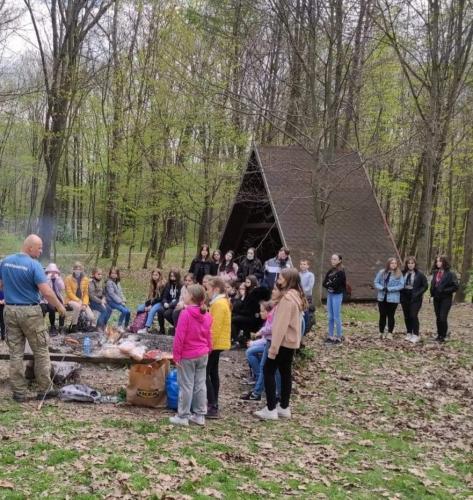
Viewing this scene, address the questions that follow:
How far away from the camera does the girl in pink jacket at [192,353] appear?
5.41m

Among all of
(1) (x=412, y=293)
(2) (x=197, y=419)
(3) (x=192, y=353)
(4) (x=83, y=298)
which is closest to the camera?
(3) (x=192, y=353)

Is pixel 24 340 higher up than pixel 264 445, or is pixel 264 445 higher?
pixel 24 340

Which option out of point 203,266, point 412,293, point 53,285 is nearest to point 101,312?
point 53,285

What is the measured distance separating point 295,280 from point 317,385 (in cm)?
230

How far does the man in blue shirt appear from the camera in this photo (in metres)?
5.74

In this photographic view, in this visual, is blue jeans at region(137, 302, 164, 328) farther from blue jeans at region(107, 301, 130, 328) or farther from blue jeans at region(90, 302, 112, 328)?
blue jeans at region(90, 302, 112, 328)

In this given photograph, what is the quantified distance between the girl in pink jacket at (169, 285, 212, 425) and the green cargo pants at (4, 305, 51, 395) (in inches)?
61.0

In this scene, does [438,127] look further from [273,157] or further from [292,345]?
[292,345]

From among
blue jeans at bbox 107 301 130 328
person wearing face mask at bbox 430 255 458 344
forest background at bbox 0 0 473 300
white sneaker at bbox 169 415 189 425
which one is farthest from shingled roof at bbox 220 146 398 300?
white sneaker at bbox 169 415 189 425

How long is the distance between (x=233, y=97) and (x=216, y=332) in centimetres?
774

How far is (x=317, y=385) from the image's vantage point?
743 centimetres

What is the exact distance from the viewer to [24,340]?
593cm

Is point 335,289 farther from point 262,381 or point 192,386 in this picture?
point 192,386

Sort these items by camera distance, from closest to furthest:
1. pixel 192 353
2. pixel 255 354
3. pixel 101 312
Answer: pixel 192 353 → pixel 255 354 → pixel 101 312
